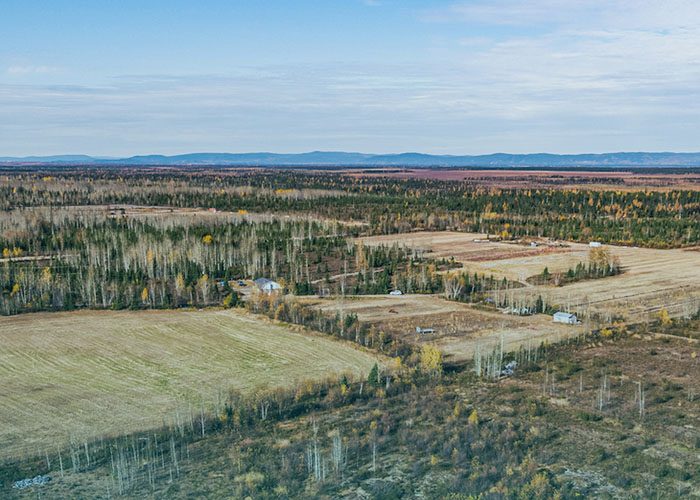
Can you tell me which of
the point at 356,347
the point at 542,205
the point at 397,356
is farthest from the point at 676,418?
the point at 542,205

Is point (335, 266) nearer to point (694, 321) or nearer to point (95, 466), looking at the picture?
point (694, 321)

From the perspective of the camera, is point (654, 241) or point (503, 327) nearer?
point (503, 327)

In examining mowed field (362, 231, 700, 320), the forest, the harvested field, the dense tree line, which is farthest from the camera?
the dense tree line

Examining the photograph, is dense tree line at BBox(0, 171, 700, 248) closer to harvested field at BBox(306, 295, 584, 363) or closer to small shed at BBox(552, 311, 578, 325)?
small shed at BBox(552, 311, 578, 325)

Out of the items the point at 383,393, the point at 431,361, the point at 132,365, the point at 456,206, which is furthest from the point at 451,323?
the point at 456,206

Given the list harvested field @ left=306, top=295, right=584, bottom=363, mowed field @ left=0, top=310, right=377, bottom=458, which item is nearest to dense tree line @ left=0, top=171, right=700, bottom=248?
harvested field @ left=306, top=295, right=584, bottom=363

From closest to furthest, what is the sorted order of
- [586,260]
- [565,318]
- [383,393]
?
[383,393], [565,318], [586,260]

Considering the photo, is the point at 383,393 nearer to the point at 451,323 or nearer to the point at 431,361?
the point at 431,361
